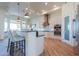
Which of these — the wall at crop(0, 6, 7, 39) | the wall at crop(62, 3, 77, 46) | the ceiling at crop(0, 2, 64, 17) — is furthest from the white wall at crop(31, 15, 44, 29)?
the wall at crop(0, 6, 7, 39)

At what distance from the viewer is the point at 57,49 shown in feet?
9.32

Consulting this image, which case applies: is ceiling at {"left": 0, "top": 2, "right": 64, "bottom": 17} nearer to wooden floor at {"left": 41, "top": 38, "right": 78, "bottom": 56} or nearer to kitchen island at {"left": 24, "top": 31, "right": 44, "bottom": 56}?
kitchen island at {"left": 24, "top": 31, "right": 44, "bottom": 56}

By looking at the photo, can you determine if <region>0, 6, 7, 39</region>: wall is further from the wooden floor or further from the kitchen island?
the wooden floor

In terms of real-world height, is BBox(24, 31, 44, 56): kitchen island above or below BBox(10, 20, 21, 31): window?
below

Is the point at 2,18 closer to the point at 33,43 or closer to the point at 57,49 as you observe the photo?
the point at 33,43

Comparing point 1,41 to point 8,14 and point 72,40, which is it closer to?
point 8,14

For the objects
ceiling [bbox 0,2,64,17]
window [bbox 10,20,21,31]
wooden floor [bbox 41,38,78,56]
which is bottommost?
wooden floor [bbox 41,38,78,56]

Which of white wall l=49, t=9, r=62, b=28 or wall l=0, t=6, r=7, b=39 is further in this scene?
white wall l=49, t=9, r=62, b=28

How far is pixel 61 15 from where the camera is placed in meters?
2.89

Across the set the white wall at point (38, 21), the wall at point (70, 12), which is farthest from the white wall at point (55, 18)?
the white wall at point (38, 21)

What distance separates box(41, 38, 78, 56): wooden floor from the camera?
9.26 ft

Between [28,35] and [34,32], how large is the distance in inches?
6.5

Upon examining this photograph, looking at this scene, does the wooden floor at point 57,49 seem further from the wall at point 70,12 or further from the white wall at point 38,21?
the white wall at point 38,21

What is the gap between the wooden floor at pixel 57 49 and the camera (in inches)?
111
